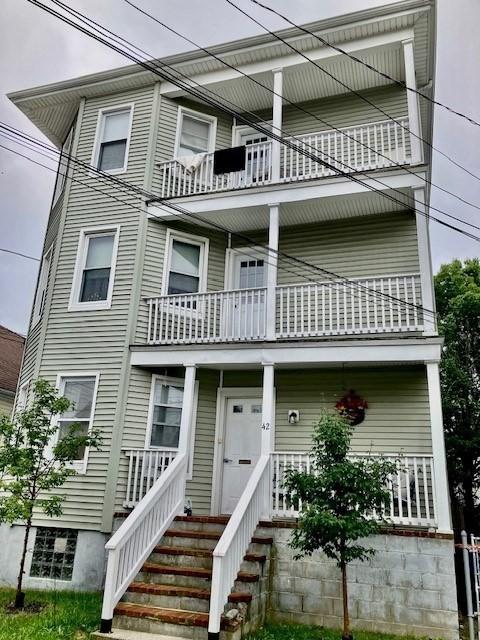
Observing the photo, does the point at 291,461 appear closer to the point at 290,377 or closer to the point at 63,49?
the point at 290,377

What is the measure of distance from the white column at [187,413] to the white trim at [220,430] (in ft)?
3.50

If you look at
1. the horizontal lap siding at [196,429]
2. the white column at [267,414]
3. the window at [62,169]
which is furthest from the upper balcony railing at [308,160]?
the horizontal lap siding at [196,429]

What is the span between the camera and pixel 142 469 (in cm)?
870

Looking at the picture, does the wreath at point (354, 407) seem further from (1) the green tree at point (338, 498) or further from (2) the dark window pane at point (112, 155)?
(2) the dark window pane at point (112, 155)

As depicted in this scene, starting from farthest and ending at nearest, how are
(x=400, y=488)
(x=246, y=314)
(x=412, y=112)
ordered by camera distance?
(x=246, y=314) < (x=412, y=112) < (x=400, y=488)

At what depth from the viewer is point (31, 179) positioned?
20.5 meters

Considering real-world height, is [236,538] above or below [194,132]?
below

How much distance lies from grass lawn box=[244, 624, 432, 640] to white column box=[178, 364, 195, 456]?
3029 mm

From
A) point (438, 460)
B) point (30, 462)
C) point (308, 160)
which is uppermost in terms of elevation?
point (308, 160)

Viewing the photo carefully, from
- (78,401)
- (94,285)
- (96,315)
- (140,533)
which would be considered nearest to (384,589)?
(140,533)

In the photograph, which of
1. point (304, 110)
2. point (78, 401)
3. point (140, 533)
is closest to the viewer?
point (140, 533)

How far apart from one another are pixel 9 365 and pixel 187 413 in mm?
12637

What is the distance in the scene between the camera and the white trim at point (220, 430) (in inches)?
373

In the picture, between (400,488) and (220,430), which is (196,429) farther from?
(400,488)
